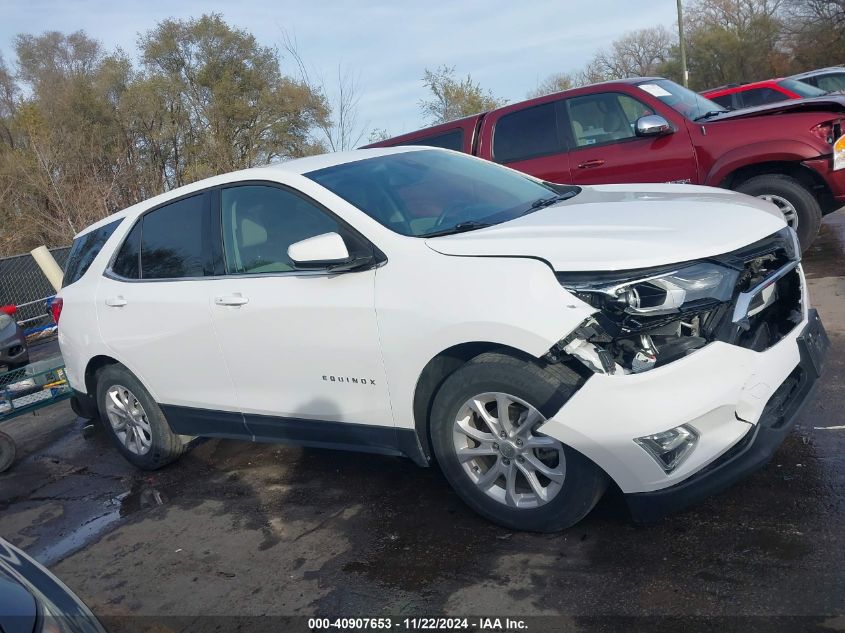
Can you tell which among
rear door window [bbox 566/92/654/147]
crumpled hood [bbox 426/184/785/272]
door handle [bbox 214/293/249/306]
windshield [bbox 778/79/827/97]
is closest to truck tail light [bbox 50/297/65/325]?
door handle [bbox 214/293/249/306]

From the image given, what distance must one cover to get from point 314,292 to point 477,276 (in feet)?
3.13

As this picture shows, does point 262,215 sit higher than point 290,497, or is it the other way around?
point 262,215

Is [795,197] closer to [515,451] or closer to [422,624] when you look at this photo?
[515,451]

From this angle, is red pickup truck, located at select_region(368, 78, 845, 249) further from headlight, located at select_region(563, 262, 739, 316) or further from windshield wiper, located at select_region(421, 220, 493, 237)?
headlight, located at select_region(563, 262, 739, 316)

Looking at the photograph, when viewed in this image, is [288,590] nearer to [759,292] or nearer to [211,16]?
[759,292]

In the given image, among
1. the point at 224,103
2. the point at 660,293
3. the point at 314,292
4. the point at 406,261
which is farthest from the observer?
the point at 224,103

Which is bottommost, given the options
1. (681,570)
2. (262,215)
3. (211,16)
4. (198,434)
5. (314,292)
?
(681,570)

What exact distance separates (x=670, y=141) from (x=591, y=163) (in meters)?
0.78

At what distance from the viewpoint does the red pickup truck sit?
6523mm

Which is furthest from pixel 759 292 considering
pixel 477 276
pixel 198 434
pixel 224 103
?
pixel 224 103

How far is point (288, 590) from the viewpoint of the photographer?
3.32 meters

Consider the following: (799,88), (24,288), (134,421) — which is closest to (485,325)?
(134,421)

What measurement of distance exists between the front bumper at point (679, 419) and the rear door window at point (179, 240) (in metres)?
2.42

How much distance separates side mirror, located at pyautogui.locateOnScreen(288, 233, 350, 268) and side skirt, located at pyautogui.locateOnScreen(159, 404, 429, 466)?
85 cm
